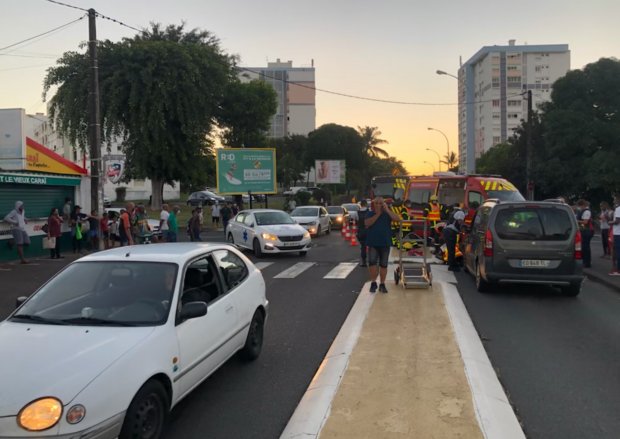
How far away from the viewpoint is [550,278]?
9.49m

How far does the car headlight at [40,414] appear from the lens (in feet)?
10.4

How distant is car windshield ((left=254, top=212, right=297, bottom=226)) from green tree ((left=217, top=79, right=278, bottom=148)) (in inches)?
1144

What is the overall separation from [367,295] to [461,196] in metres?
9.16

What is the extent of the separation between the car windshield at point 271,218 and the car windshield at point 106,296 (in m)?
12.4

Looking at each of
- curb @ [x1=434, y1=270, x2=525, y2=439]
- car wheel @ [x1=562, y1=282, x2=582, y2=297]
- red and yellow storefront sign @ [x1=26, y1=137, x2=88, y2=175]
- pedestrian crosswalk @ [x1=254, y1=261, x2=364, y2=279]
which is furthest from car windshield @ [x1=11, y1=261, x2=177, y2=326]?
red and yellow storefront sign @ [x1=26, y1=137, x2=88, y2=175]

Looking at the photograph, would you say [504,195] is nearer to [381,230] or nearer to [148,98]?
[381,230]

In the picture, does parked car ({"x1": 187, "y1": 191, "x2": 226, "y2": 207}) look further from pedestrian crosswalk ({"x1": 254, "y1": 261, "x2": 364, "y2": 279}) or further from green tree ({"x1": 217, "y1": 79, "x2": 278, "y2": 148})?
pedestrian crosswalk ({"x1": 254, "y1": 261, "x2": 364, "y2": 279})

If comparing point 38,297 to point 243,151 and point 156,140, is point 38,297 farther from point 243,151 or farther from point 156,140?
point 243,151

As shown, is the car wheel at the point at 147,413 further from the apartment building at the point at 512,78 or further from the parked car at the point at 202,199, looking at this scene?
the apartment building at the point at 512,78

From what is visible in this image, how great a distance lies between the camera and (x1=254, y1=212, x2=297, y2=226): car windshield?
1759 cm

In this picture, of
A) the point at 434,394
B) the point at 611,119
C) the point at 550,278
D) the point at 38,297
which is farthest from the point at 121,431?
the point at 611,119

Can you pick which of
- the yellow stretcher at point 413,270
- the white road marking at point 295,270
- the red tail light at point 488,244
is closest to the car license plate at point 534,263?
the red tail light at point 488,244

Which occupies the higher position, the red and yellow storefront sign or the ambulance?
the red and yellow storefront sign

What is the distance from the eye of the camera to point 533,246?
9.55m
